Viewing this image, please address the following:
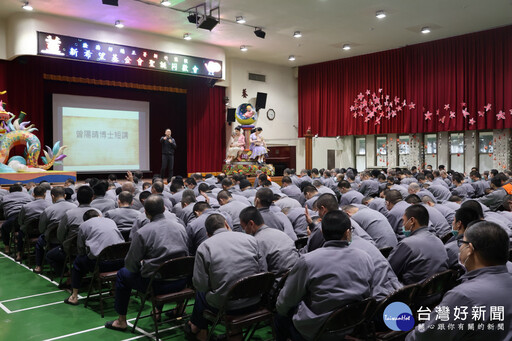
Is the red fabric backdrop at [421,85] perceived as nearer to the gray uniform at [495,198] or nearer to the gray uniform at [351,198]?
the gray uniform at [495,198]

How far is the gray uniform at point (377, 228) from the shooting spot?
159 inches

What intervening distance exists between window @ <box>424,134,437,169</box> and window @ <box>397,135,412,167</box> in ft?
2.00

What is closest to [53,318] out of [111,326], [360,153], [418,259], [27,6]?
[111,326]

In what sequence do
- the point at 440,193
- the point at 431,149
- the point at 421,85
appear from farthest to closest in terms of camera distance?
1. the point at 431,149
2. the point at 421,85
3. the point at 440,193

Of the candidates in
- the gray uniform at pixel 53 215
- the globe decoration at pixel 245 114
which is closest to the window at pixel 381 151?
the globe decoration at pixel 245 114

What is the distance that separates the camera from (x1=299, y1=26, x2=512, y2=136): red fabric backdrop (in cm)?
1343

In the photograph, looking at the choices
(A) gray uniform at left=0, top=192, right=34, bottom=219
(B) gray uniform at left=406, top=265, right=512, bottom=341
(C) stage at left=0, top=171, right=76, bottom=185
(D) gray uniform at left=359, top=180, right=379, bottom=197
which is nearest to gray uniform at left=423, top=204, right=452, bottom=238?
(B) gray uniform at left=406, top=265, right=512, bottom=341

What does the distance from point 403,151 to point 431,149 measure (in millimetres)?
968

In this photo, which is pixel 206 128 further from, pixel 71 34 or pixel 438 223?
pixel 438 223

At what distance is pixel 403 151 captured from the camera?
51.8 feet

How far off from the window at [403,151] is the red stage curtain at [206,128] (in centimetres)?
648

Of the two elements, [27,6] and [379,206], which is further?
[27,6]

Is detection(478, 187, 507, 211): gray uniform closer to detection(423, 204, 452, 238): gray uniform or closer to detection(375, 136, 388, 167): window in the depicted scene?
detection(423, 204, 452, 238): gray uniform

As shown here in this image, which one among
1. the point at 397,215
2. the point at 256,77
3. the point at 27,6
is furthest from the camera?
the point at 256,77
